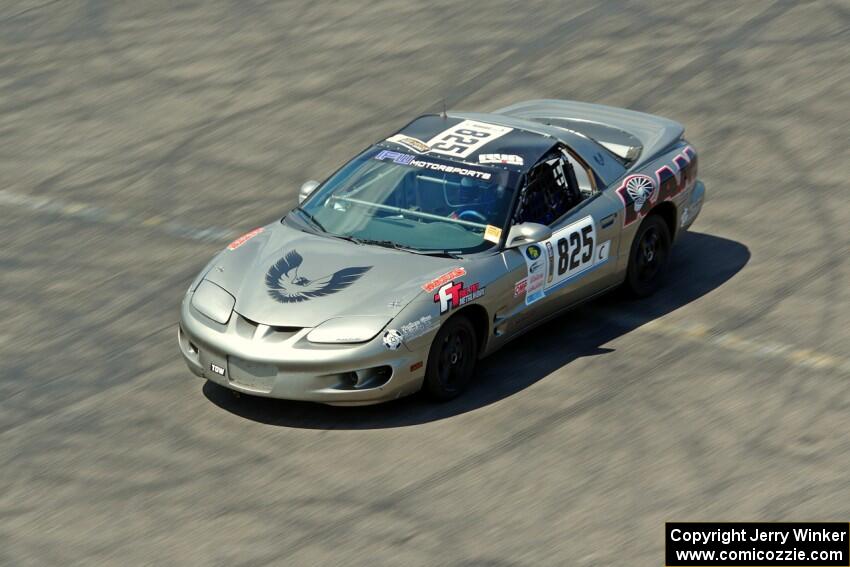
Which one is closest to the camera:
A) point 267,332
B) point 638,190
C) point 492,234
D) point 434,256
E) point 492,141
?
point 267,332

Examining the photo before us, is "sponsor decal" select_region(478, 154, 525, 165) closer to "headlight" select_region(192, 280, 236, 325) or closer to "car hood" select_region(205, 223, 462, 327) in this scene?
"car hood" select_region(205, 223, 462, 327)

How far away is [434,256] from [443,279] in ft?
1.15

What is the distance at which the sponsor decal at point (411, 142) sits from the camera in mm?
10469

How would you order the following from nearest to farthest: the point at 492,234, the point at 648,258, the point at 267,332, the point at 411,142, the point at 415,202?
the point at 267,332, the point at 492,234, the point at 415,202, the point at 411,142, the point at 648,258

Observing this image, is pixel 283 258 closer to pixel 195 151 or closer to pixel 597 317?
pixel 597 317

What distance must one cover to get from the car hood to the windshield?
25cm

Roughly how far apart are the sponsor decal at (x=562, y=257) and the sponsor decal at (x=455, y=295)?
0.46 meters

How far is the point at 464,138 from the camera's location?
1054cm

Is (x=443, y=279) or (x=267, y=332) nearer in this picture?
(x=267, y=332)

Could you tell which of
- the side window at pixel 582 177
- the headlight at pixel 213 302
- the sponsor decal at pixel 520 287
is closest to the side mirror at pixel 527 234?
the sponsor decal at pixel 520 287

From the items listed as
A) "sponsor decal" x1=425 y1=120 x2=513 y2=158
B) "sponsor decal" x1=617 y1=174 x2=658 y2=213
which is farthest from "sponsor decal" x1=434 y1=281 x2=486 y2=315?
"sponsor decal" x1=617 y1=174 x2=658 y2=213

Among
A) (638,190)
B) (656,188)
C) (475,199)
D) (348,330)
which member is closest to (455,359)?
(348,330)

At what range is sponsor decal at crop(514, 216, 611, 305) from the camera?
995cm

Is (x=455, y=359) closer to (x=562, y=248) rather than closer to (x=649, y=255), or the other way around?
(x=562, y=248)
